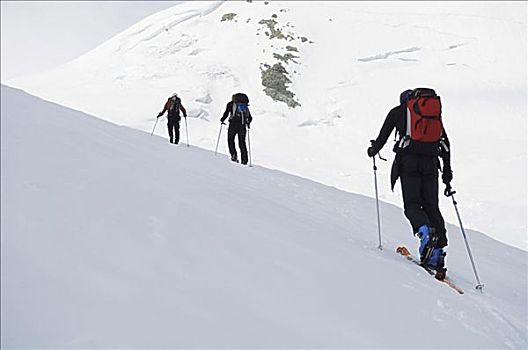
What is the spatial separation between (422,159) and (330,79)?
103ft

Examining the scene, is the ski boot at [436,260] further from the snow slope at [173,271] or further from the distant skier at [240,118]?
the distant skier at [240,118]

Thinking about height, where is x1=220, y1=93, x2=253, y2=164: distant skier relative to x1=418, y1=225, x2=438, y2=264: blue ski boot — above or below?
above

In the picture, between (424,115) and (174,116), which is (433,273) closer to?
(424,115)

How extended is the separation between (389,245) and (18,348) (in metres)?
5.42

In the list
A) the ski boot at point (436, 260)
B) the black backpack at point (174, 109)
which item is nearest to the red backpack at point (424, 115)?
the ski boot at point (436, 260)

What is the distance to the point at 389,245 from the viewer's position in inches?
277

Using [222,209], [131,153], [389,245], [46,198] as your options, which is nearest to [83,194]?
[46,198]

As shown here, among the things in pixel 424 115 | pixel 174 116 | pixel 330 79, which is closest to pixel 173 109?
pixel 174 116

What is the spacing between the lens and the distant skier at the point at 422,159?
566 centimetres

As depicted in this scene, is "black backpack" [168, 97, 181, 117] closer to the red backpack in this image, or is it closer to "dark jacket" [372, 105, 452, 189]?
"dark jacket" [372, 105, 452, 189]

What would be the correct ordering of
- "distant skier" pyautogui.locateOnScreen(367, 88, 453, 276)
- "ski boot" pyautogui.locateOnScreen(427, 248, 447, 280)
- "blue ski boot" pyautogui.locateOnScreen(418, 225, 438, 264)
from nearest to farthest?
"distant skier" pyautogui.locateOnScreen(367, 88, 453, 276), "blue ski boot" pyautogui.locateOnScreen(418, 225, 438, 264), "ski boot" pyautogui.locateOnScreen(427, 248, 447, 280)

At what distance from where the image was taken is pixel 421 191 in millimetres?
5953

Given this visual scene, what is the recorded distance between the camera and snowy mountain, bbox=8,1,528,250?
22078 millimetres

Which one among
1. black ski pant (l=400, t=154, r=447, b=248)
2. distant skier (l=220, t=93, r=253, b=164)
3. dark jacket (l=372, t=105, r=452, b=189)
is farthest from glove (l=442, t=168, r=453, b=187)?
distant skier (l=220, t=93, r=253, b=164)
